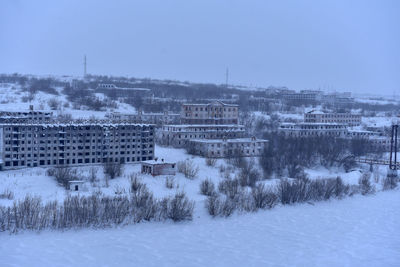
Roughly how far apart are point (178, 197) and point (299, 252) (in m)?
2.95

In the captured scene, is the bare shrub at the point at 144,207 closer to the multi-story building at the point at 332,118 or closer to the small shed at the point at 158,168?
the small shed at the point at 158,168

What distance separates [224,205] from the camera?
1000cm

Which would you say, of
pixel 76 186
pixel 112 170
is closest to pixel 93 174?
pixel 112 170

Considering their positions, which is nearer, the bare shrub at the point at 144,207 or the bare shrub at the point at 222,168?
the bare shrub at the point at 144,207

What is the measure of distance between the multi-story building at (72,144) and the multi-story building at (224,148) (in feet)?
6.73

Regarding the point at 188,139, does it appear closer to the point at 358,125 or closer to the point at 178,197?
the point at 178,197

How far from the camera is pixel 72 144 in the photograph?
45.7 feet

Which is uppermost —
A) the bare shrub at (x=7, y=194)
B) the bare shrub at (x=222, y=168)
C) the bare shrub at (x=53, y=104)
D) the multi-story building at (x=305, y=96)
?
the multi-story building at (x=305, y=96)

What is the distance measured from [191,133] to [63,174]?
23.4ft

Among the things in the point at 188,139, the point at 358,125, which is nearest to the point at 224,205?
the point at 188,139

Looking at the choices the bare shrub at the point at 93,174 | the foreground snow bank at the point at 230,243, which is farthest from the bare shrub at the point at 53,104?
the foreground snow bank at the point at 230,243

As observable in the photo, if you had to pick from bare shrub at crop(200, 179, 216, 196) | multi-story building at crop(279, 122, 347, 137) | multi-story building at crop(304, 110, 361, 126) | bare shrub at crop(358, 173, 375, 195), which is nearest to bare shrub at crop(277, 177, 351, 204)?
bare shrub at crop(358, 173, 375, 195)

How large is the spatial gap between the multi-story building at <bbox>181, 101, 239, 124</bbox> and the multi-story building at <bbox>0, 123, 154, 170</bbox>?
607 cm

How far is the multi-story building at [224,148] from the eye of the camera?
16516mm
